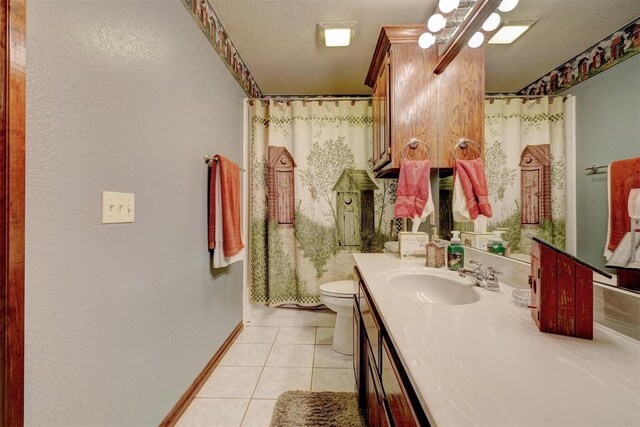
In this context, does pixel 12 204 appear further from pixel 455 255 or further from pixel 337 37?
pixel 337 37

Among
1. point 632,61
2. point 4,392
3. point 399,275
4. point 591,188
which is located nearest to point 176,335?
point 4,392

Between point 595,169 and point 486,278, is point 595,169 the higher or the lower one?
the higher one

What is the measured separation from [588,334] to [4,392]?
1.36 meters

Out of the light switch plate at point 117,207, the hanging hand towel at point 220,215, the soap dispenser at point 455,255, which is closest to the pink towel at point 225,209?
the hanging hand towel at point 220,215

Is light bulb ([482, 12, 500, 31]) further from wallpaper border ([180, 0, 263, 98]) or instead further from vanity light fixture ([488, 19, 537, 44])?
wallpaper border ([180, 0, 263, 98])

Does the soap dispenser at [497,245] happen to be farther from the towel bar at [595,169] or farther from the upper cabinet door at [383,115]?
the upper cabinet door at [383,115]

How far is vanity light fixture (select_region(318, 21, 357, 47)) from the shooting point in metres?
1.76

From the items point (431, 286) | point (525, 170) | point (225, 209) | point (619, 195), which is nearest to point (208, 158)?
point (225, 209)

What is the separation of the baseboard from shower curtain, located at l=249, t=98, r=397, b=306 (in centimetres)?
68

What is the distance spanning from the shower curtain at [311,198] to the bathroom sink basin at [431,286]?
1.28 m

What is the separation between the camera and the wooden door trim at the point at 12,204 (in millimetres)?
616

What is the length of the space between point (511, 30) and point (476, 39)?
0.18m

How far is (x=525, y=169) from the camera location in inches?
46.9

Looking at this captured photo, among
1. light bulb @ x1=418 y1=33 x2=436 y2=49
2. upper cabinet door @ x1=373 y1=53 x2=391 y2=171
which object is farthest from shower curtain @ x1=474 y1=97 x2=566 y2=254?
upper cabinet door @ x1=373 y1=53 x2=391 y2=171
